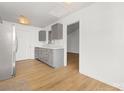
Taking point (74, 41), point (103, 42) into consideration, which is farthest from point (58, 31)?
point (74, 41)

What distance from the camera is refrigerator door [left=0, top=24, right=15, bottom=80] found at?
231 centimetres

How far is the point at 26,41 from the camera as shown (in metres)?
4.91

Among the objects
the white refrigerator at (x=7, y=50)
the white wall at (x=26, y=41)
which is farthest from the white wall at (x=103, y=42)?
the white wall at (x=26, y=41)

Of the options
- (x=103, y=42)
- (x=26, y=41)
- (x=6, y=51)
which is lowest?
(x=6, y=51)

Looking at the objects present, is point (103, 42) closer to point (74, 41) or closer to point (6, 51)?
point (6, 51)

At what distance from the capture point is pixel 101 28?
7.02 feet

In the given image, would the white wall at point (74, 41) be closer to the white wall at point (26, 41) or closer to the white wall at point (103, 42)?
the white wall at point (26, 41)

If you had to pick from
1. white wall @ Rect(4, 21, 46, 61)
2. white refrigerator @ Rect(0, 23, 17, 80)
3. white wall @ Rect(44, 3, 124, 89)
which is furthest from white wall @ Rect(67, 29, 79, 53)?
white refrigerator @ Rect(0, 23, 17, 80)

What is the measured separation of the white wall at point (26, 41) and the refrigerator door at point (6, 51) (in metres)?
2.30

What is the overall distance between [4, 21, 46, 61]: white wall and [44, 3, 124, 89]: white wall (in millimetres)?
3320

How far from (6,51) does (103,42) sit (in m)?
2.57

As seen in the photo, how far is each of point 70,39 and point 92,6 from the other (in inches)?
191

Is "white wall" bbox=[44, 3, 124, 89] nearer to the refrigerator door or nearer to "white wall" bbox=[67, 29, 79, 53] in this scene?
the refrigerator door

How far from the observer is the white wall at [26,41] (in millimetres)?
4637
